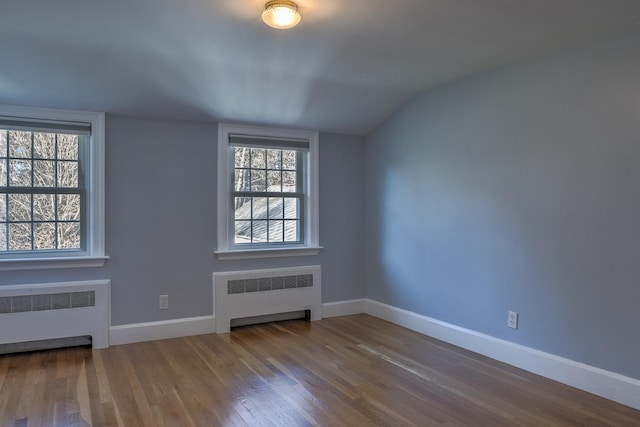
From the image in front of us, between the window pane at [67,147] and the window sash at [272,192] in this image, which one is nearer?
the window pane at [67,147]

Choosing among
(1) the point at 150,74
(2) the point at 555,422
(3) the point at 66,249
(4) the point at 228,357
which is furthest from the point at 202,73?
(2) the point at 555,422

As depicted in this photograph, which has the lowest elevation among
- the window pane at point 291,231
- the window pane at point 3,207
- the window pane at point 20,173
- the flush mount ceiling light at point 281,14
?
the window pane at point 291,231

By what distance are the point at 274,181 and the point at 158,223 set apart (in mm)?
1218

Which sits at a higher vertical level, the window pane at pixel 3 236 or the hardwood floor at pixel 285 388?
the window pane at pixel 3 236

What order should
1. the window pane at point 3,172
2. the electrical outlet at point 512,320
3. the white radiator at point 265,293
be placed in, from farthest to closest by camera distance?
the white radiator at point 265,293 < the window pane at point 3,172 < the electrical outlet at point 512,320

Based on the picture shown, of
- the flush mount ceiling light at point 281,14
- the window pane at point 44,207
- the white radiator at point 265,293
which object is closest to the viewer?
the flush mount ceiling light at point 281,14

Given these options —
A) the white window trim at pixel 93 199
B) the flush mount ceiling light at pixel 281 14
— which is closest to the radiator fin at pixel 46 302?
the white window trim at pixel 93 199

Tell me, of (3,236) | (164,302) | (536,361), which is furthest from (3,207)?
(536,361)

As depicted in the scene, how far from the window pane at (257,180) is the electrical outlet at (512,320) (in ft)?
8.26

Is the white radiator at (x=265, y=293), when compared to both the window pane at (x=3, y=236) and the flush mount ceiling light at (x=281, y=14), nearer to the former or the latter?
the window pane at (x=3, y=236)

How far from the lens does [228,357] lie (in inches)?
132

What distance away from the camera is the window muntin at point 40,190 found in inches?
135

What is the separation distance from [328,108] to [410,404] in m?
2.66

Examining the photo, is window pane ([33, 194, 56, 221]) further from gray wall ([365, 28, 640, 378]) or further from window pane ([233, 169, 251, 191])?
gray wall ([365, 28, 640, 378])
